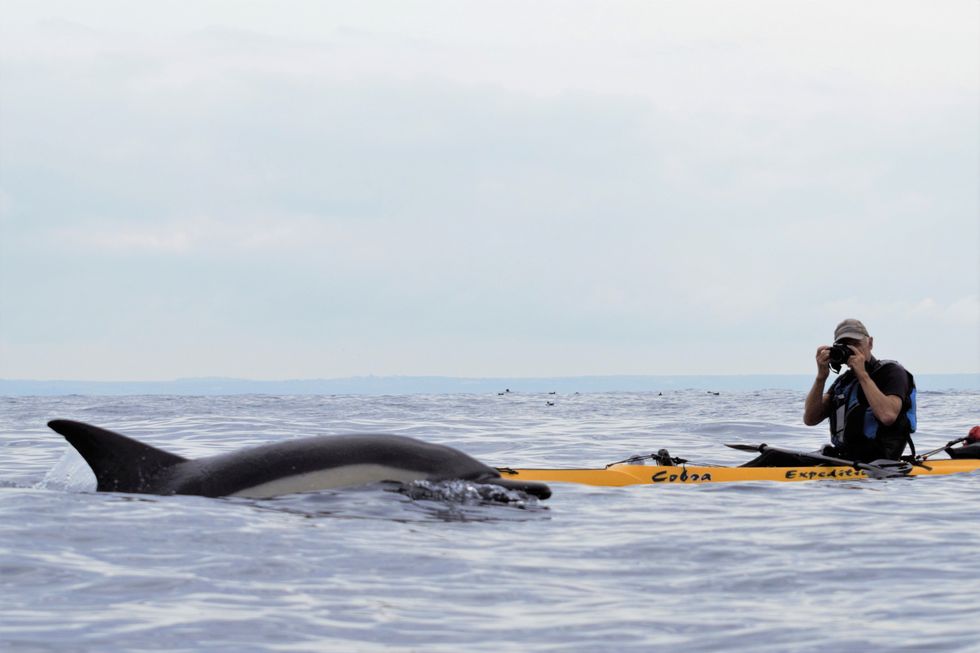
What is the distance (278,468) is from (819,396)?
256 inches

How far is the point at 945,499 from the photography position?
1086 centimetres

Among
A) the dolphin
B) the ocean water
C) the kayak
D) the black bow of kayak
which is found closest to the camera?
the ocean water

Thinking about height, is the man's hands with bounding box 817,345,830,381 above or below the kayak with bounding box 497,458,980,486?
above

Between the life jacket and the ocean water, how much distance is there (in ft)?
5.40

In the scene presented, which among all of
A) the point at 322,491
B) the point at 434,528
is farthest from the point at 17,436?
the point at 434,528

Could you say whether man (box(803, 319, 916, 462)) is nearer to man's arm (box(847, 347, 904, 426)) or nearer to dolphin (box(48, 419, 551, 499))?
man's arm (box(847, 347, 904, 426))

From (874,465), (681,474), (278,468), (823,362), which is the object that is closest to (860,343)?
(823,362)

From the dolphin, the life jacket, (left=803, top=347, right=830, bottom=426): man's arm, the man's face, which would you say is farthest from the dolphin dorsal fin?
the life jacket

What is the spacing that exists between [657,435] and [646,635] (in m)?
19.2

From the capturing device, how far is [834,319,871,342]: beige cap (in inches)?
499

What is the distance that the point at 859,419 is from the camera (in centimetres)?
1299

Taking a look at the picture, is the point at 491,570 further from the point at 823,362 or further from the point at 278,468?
the point at 823,362

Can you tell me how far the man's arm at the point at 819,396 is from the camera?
12.6 meters

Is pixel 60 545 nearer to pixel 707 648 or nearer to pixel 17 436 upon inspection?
pixel 707 648
